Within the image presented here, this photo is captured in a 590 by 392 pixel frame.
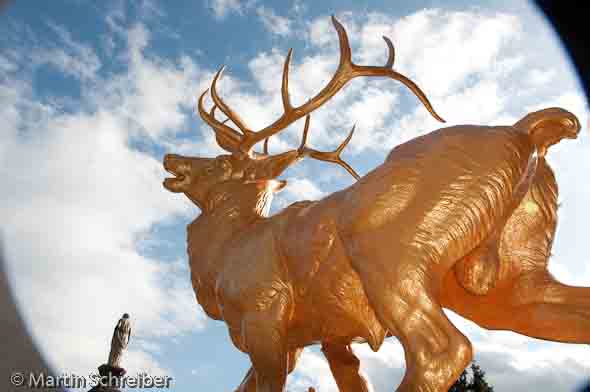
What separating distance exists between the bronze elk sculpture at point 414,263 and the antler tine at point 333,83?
0.29 m

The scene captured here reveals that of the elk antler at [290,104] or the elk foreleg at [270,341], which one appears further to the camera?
the elk antler at [290,104]

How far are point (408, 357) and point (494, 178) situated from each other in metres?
0.81

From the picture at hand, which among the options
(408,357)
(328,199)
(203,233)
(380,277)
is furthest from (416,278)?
(203,233)

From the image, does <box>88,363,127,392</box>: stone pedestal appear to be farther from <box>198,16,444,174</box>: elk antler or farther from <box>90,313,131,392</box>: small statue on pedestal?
<box>198,16,444,174</box>: elk antler

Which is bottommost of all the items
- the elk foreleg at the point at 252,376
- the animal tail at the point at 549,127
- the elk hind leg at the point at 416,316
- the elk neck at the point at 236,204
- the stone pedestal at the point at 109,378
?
the elk hind leg at the point at 416,316

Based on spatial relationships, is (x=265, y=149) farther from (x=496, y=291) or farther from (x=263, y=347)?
(x=496, y=291)

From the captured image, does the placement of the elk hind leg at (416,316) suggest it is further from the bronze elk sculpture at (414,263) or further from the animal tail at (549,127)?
the animal tail at (549,127)

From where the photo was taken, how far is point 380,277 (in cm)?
225

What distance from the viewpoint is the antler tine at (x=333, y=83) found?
3.50m

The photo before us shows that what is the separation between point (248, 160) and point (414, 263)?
1721 mm

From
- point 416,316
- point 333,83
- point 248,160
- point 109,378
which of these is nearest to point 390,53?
point 333,83

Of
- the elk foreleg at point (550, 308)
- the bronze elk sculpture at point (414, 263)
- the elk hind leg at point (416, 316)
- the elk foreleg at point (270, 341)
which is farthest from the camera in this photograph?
the elk foreleg at point (270, 341)

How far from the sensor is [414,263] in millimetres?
2205

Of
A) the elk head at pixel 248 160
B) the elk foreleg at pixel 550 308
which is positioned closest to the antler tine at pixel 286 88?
the elk head at pixel 248 160
